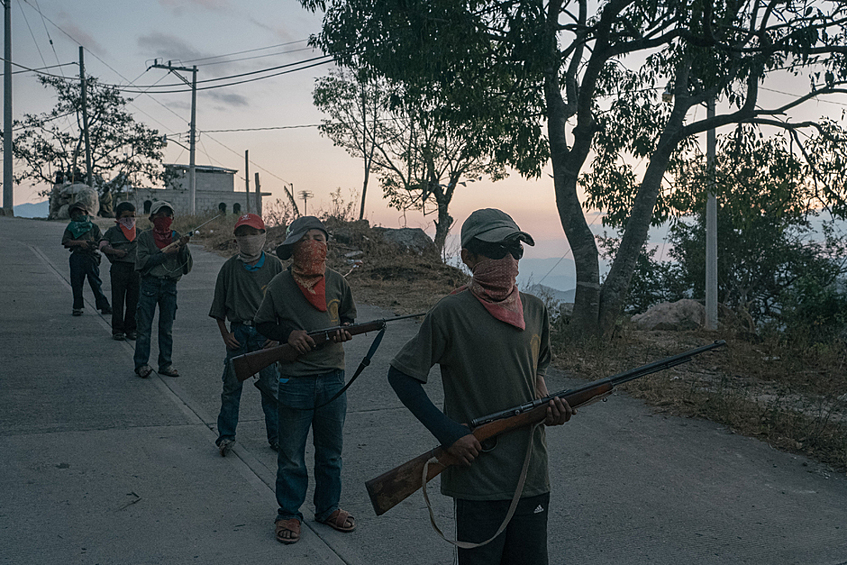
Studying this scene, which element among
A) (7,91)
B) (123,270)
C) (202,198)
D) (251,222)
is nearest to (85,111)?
(7,91)

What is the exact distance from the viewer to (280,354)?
160 inches

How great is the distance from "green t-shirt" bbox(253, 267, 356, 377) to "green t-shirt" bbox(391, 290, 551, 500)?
4.97ft

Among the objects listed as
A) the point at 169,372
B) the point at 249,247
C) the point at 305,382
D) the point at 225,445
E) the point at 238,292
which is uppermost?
the point at 249,247

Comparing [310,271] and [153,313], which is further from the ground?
[310,271]

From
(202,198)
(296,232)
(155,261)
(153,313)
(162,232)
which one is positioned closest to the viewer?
(296,232)

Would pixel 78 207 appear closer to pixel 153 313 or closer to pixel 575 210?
pixel 153 313

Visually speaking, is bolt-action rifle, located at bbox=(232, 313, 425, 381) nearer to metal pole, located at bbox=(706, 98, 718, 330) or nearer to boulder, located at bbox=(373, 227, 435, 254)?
metal pole, located at bbox=(706, 98, 718, 330)

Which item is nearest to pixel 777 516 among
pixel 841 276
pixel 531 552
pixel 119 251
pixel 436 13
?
pixel 531 552

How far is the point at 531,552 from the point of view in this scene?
2.66 m

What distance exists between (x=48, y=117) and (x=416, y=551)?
4380 cm

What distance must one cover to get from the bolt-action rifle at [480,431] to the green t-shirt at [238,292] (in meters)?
2.82

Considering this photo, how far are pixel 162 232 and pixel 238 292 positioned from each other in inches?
105

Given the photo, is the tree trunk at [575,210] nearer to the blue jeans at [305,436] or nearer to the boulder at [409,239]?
the blue jeans at [305,436]

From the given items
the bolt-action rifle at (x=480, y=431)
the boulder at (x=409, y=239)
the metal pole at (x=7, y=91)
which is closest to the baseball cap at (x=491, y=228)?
the bolt-action rifle at (x=480, y=431)
